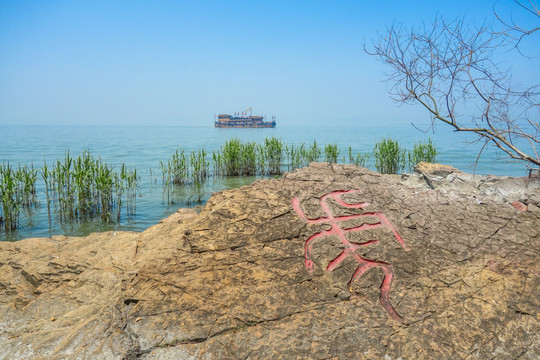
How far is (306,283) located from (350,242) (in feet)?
1.87

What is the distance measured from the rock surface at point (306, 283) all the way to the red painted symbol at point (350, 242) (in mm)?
11

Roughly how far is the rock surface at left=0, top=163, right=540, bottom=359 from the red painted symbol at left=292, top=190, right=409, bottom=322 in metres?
0.01

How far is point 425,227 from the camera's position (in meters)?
3.35

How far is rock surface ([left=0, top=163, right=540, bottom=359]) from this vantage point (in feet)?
8.33

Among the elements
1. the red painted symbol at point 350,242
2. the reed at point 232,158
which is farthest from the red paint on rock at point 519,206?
the reed at point 232,158

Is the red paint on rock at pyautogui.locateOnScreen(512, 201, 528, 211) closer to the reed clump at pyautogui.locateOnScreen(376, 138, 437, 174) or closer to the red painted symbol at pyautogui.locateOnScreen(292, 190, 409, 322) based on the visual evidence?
the red painted symbol at pyautogui.locateOnScreen(292, 190, 409, 322)

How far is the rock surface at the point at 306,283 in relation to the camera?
2539 millimetres

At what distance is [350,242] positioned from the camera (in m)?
3.17

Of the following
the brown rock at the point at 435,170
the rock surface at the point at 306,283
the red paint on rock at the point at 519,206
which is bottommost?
the rock surface at the point at 306,283

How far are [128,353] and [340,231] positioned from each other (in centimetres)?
190

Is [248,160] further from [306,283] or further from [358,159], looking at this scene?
[306,283]

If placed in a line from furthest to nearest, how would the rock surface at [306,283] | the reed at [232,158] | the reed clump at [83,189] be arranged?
the reed at [232,158] → the reed clump at [83,189] → the rock surface at [306,283]

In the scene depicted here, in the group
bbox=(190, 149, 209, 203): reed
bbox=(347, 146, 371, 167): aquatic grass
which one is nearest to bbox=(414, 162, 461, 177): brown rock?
bbox=(347, 146, 371, 167): aquatic grass

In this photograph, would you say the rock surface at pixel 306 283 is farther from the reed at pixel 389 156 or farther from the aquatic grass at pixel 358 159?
the aquatic grass at pixel 358 159
